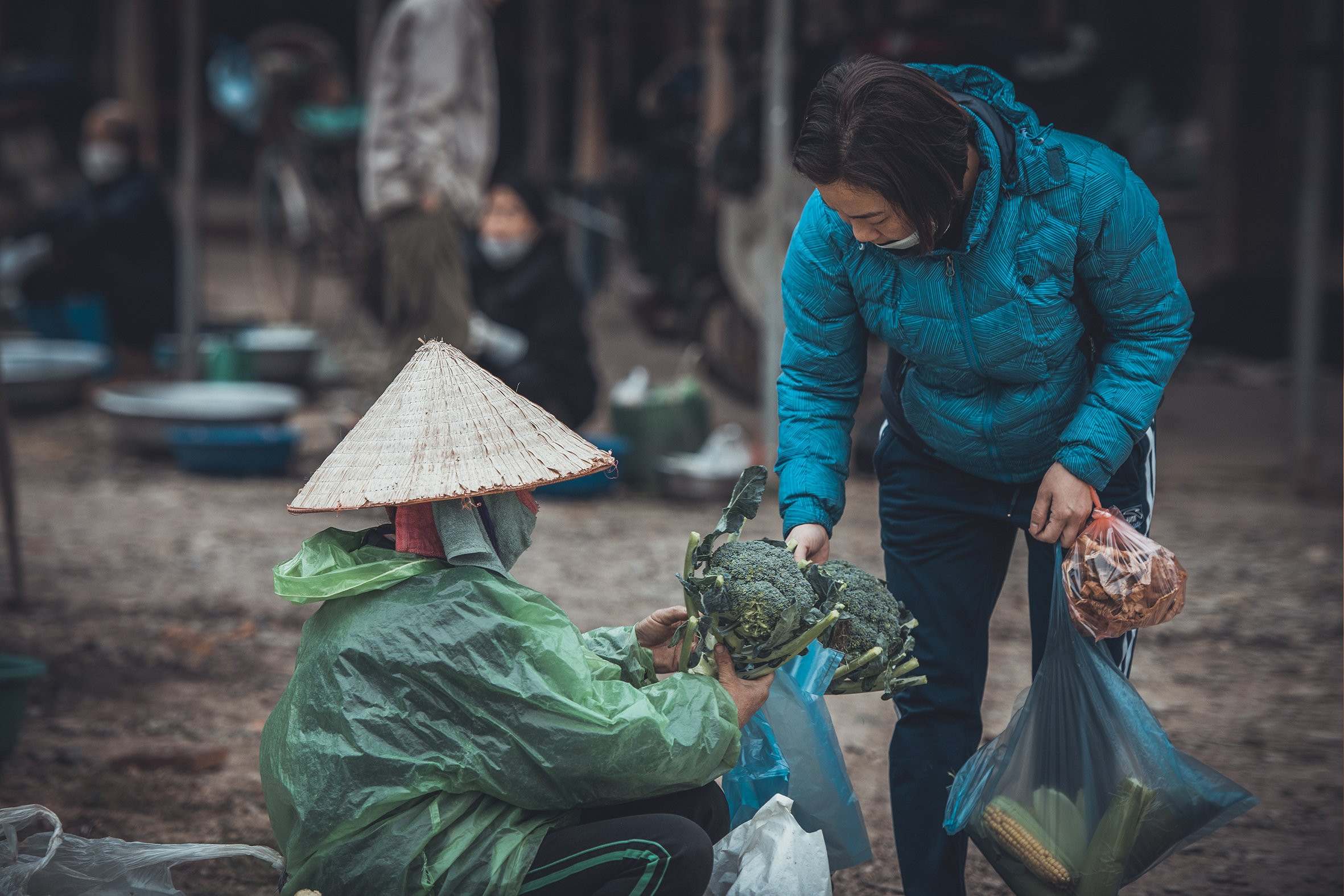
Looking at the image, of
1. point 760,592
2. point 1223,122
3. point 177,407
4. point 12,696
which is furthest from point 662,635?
point 1223,122

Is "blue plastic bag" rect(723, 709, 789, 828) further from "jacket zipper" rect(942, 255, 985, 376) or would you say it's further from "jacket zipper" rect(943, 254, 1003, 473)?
"jacket zipper" rect(942, 255, 985, 376)

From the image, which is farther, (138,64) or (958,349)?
(138,64)

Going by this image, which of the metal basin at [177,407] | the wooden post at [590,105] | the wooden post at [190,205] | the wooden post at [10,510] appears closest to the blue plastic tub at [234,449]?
the metal basin at [177,407]

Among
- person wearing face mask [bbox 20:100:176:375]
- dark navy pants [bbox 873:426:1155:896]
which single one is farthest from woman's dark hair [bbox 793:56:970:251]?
person wearing face mask [bbox 20:100:176:375]

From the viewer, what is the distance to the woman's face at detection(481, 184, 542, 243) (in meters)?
5.86

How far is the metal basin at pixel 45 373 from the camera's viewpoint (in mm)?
7070

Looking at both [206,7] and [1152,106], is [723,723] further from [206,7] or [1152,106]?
[206,7]

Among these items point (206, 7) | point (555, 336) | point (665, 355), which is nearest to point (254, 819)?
point (555, 336)

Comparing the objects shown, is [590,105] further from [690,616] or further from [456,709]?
[456,709]

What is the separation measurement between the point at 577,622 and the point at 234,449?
2.60 m

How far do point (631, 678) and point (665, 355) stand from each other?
754 centimetres

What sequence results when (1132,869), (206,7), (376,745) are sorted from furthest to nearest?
(206,7) → (1132,869) → (376,745)

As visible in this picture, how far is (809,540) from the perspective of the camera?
7.19 feet

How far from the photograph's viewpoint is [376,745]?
1745 millimetres
